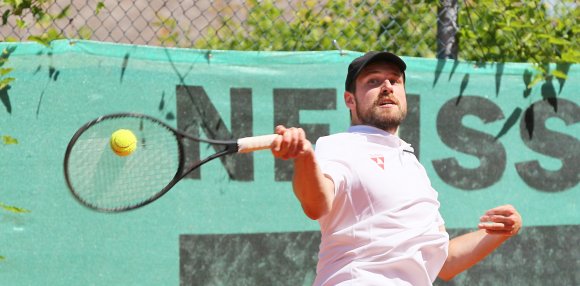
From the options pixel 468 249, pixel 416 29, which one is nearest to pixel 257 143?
pixel 468 249

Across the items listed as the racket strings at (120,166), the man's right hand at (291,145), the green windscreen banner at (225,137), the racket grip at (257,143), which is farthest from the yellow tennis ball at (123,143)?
the green windscreen banner at (225,137)

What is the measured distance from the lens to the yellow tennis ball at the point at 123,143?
A: 3.15m

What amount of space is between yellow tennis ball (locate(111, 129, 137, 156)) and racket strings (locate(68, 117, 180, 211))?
11cm

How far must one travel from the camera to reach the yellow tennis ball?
3.15m

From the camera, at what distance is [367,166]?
9.71 feet

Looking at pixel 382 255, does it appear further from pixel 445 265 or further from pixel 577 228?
pixel 577 228

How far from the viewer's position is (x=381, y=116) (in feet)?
10.4

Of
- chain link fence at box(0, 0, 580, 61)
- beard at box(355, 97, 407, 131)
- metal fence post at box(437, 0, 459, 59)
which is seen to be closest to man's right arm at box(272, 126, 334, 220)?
beard at box(355, 97, 407, 131)

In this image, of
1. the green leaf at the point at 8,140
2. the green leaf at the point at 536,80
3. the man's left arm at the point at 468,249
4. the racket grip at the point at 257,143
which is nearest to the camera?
the racket grip at the point at 257,143

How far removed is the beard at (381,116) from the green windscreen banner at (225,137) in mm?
1214

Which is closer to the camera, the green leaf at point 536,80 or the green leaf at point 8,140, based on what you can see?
the green leaf at point 8,140

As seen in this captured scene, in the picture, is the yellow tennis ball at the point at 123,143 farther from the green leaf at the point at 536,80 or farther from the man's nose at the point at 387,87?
the green leaf at the point at 536,80

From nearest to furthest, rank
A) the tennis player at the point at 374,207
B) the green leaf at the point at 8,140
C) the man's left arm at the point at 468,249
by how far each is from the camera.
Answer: the tennis player at the point at 374,207
the man's left arm at the point at 468,249
the green leaf at the point at 8,140

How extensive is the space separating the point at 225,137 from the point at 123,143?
119cm
